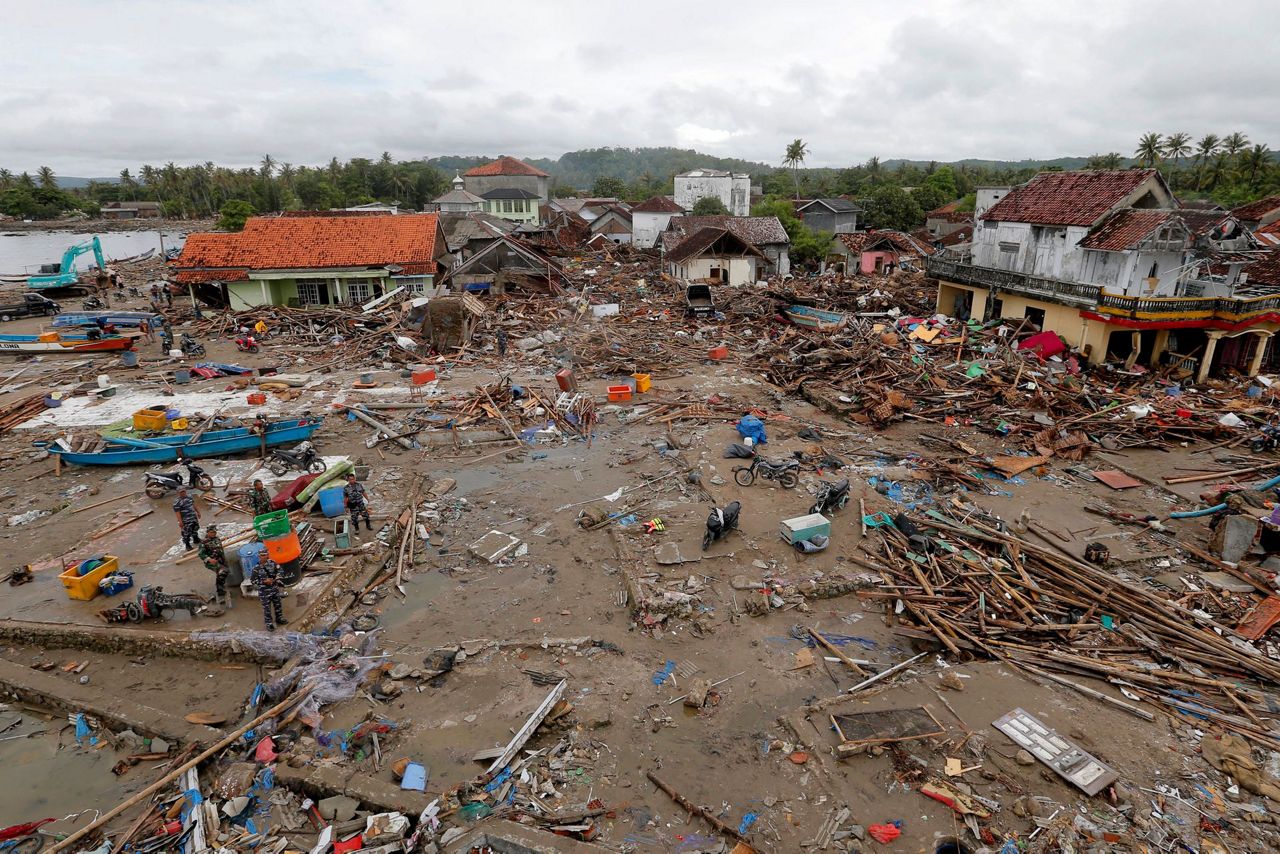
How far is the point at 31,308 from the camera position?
3591 centimetres

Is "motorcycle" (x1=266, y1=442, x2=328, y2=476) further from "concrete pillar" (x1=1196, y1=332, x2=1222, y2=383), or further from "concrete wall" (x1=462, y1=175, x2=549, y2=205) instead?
"concrete wall" (x1=462, y1=175, x2=549, y2=205)

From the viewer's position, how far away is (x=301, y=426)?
1764 centimetres

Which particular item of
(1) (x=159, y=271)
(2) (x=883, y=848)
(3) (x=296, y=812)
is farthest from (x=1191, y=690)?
(1) (x=159, y=271)

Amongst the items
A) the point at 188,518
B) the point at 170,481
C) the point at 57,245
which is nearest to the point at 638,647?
the point at 188,518

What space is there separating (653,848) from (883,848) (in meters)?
2.51

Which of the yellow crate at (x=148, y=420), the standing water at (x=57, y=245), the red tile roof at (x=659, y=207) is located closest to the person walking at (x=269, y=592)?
the yellow crate at (x=148, y=420)

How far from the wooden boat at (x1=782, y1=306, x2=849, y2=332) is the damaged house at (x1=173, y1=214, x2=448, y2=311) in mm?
18533

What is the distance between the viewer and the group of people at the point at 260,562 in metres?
10.3

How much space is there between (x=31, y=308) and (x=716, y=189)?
6000 cm

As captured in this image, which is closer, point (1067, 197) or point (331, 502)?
point (331, 502)

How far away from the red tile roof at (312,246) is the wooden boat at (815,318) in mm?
18535

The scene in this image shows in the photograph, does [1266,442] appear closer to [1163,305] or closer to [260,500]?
[1163,305]

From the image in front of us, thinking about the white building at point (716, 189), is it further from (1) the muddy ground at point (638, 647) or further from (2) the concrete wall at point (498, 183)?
(1) the muddy ground at point (638, 647)

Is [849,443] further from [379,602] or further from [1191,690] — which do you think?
[379,602]
